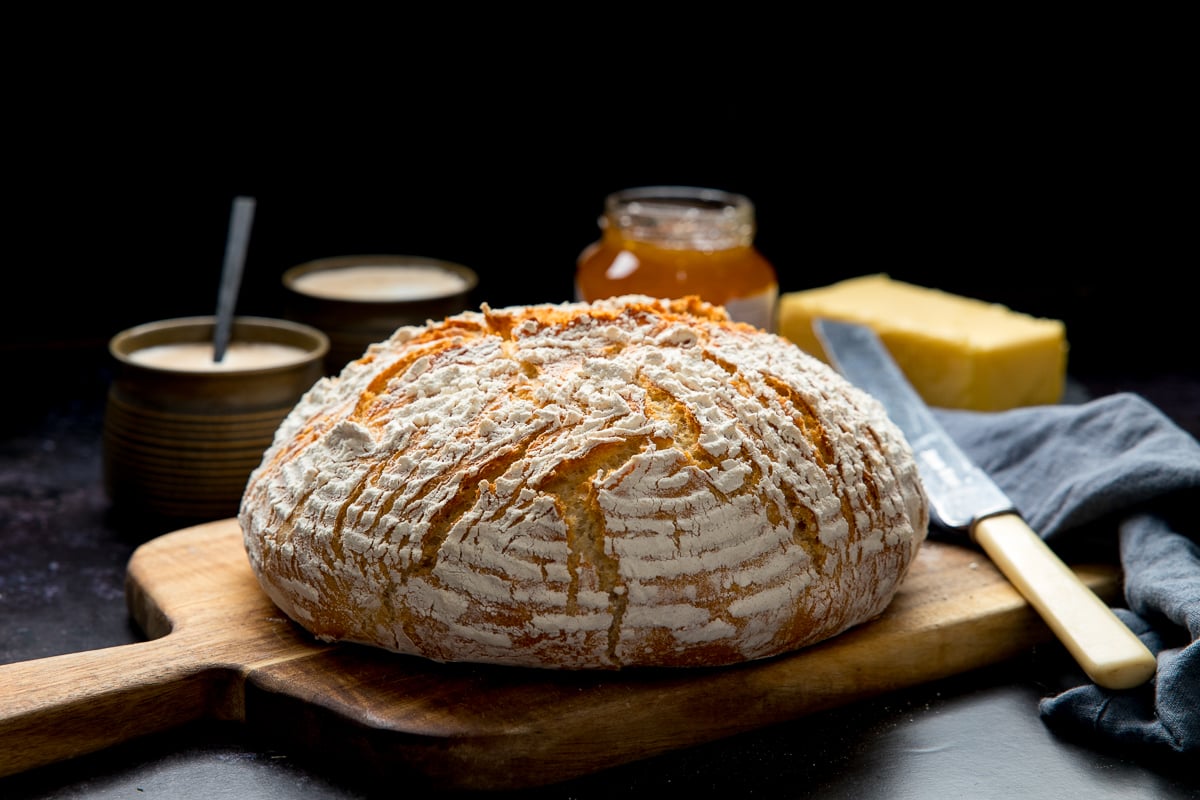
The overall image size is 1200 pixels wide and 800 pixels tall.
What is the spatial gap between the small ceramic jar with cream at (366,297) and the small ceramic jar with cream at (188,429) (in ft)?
0.80

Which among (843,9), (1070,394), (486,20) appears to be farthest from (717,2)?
(1070,394)

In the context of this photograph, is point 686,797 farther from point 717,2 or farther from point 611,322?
point 717,2

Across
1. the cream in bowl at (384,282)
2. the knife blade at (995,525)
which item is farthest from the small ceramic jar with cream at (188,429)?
the knife blade at (995,525)

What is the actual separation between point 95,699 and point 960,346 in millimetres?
1408

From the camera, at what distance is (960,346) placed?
206 centimetres

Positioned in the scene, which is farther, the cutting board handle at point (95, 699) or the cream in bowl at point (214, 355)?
the cream in bowl at point (214, 355)

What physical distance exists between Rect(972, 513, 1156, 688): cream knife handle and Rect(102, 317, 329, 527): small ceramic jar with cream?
2.81 ft

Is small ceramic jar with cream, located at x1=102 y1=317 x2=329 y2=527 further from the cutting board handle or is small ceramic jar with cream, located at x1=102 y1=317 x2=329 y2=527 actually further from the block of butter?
the block of butter

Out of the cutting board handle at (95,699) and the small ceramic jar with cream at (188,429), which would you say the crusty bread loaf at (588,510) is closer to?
the cutting board handle at (95,699)

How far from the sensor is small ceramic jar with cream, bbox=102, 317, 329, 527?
159 cm

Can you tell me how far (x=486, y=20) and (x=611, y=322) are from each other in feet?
3.65

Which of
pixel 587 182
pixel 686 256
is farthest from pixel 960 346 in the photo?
pixel 587 182

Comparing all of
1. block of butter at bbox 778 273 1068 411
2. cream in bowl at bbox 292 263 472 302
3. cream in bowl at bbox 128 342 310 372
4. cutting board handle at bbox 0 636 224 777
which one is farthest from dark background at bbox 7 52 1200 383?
cutting board handle at bbox 0 636 224 777

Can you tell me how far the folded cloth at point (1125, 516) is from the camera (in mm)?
1188
